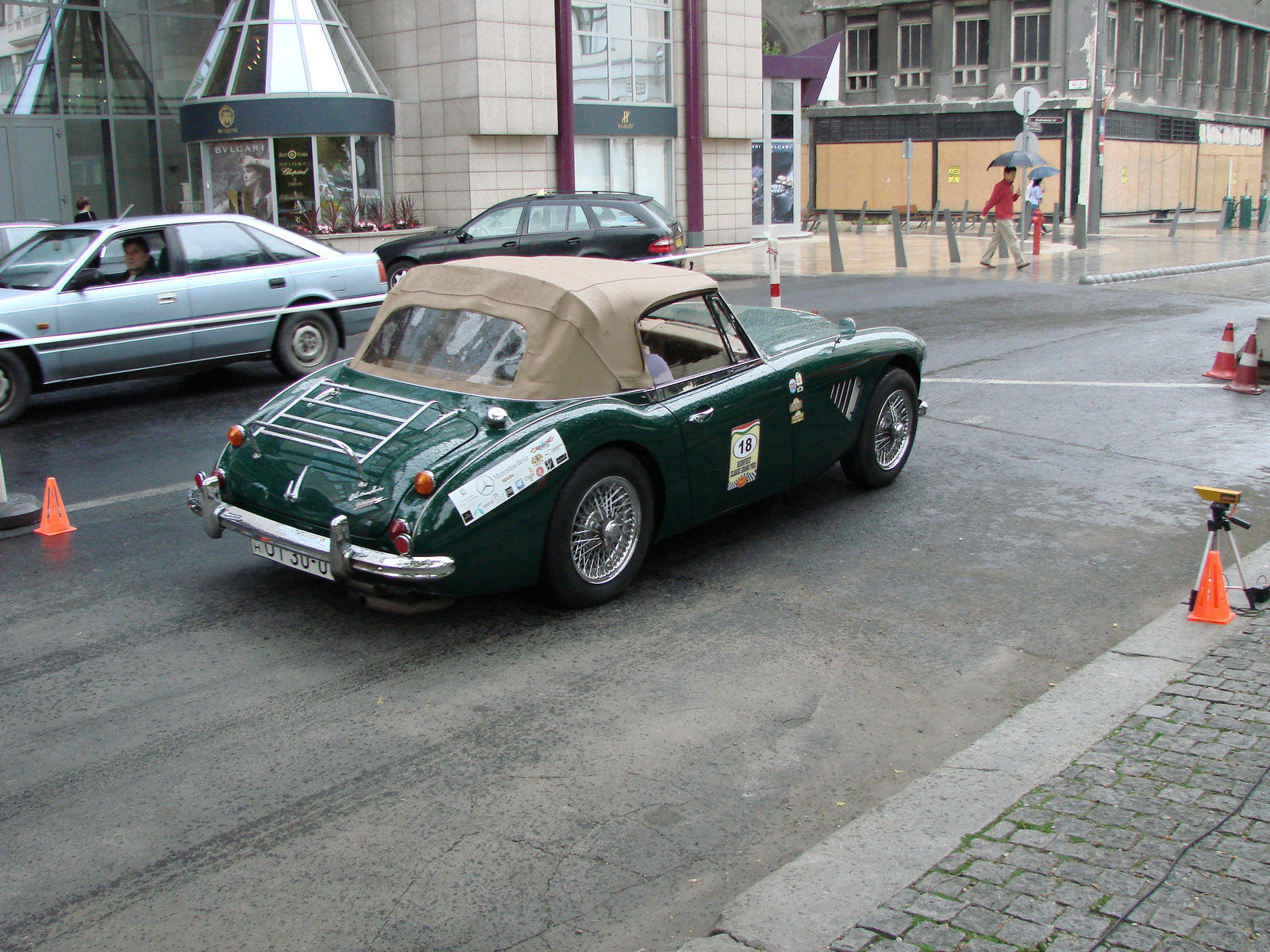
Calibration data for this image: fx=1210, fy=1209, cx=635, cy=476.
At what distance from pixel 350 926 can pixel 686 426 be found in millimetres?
3300

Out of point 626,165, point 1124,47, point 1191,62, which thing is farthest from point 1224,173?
point 626,165

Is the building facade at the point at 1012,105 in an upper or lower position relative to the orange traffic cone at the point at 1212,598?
upper

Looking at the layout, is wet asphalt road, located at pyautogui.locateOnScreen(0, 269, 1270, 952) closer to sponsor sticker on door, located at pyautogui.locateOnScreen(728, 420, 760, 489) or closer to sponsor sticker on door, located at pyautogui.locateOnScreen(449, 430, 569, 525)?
sponsor sticker on door, located at pyautogui.locateOnScreen(728, 420, 760, 489)

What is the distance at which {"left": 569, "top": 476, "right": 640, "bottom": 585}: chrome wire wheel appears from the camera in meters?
5.75

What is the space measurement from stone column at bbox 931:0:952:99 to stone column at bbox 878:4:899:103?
1.66 metres

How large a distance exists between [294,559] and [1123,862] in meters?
3.62

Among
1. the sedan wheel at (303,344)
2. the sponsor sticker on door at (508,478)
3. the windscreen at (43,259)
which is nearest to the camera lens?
the sponsor sticker on door at (508,478)

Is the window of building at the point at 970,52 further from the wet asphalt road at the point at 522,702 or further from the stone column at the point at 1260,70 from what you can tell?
the wet asphalt road at the point at 522,702

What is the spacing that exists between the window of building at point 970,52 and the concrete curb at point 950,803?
46.7 metres

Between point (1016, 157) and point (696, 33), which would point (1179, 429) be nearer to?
point (1016, 157)

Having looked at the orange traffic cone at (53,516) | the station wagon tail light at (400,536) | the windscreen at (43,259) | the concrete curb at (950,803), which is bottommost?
the concrete curb at (950,803)

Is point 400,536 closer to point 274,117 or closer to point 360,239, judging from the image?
point 360,239

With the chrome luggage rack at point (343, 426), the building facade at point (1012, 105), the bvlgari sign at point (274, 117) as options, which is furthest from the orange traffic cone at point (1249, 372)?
the building facade at point (1012, 105)

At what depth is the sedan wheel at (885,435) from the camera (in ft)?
24.9
